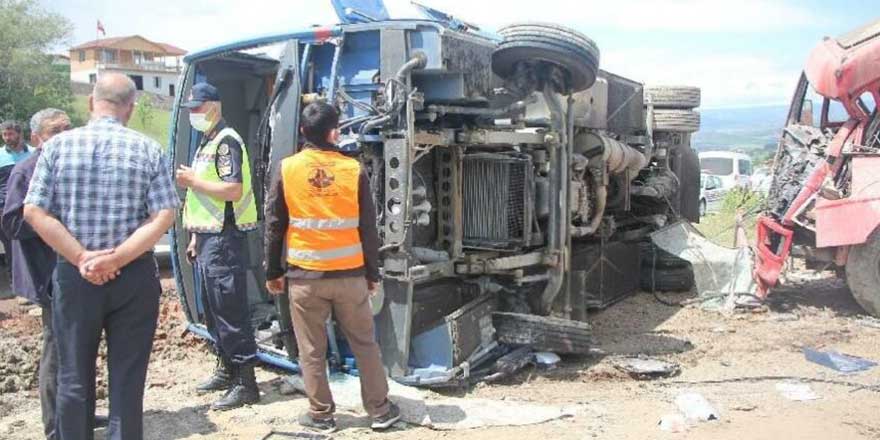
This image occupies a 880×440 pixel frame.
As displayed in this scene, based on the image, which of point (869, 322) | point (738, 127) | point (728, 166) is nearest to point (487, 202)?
point (869, 322)

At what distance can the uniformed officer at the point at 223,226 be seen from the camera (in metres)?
4.65

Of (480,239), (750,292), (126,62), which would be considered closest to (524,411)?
(480,239)

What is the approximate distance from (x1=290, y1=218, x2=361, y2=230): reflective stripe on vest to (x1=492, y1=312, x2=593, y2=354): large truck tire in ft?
5.78

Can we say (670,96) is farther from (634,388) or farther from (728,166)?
(728,166)

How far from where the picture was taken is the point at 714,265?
800cm

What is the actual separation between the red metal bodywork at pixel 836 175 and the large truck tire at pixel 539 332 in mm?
2959

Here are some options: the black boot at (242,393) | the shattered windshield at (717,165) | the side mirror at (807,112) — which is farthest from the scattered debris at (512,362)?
the shattered windshield at (717,165)

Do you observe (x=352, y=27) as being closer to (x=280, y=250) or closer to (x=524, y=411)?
(x=280, y=250)

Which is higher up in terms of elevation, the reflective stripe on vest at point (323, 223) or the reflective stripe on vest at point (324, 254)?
the reflective stripe on vest at point (323, 223)

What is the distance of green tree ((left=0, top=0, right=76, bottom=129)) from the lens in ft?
107

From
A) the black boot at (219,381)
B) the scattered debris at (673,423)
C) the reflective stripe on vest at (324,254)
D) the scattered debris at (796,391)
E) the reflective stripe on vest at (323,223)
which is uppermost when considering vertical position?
the reflective stripe on vest at (323,223)

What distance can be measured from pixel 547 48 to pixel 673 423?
2.52m

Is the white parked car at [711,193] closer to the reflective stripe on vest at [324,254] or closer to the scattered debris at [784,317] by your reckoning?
the scattered debris at [784,317]

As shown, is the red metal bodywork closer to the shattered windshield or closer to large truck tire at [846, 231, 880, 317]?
large truck tire at [846, 231, 880, 317]
